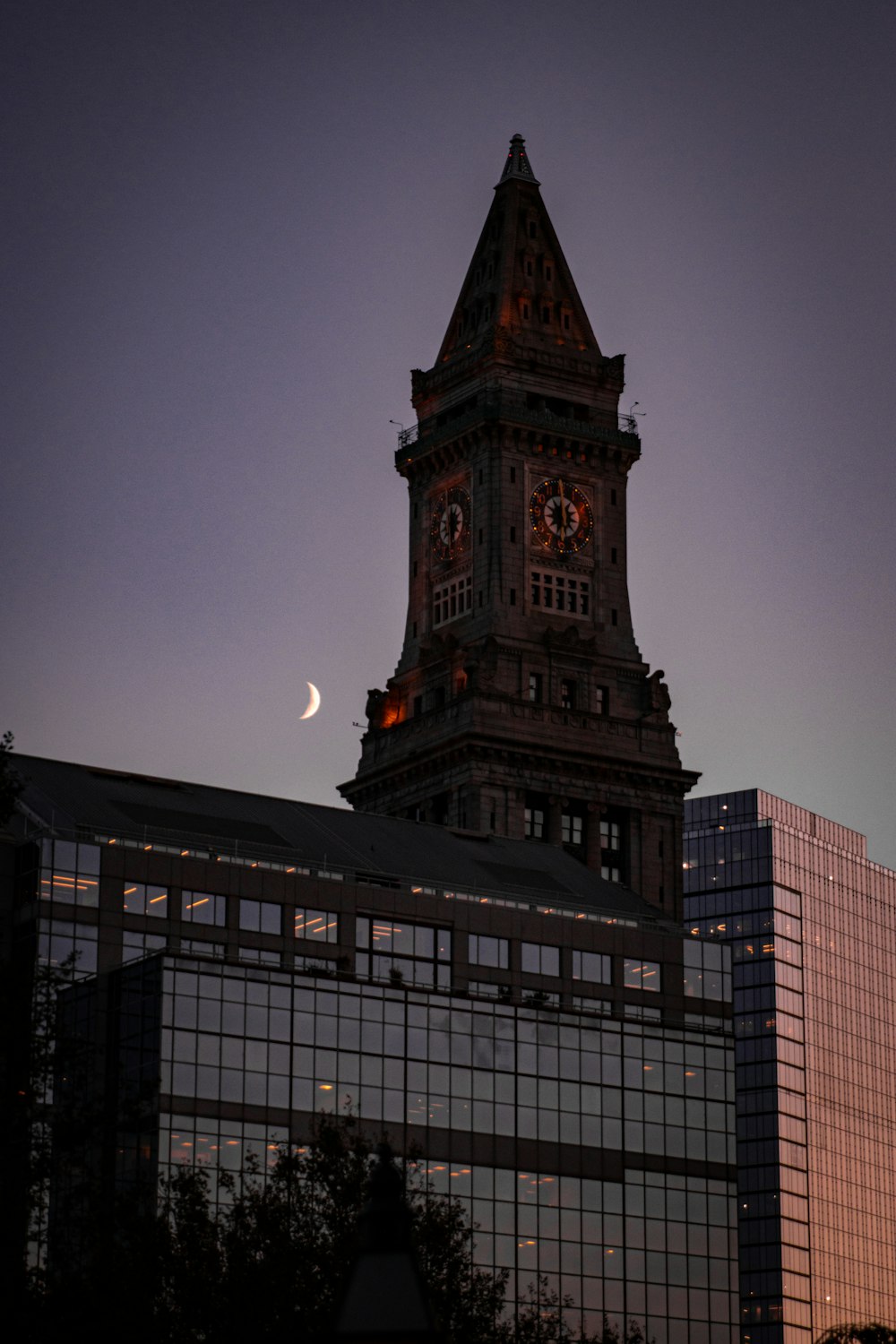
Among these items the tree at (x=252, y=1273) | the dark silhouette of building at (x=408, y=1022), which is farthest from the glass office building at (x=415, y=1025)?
the tree at (x=252, y=1273)

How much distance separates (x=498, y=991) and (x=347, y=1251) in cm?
7061

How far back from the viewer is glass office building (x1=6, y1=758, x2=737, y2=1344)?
142500 mm

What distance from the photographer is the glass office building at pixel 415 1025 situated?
468 feet

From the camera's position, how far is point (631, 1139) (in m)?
157

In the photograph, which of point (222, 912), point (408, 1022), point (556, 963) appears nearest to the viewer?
point (408, 1022)

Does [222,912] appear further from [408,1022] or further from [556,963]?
[556,963]

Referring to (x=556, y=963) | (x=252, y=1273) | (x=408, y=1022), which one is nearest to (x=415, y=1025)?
(x=408, y=1022)

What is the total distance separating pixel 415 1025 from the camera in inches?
5930

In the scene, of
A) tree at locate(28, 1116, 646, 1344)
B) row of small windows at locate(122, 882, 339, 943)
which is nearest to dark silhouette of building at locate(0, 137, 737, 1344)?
row of small windows at locate(122, 882, 339, 943)

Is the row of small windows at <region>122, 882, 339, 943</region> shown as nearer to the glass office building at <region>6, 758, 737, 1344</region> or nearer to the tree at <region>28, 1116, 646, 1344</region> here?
the glass office building at <region>6, 758, 737, 1344</region>

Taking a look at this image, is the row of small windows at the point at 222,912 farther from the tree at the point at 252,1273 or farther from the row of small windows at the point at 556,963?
the tree at the point at 252,1273

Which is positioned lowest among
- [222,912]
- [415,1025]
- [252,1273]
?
[252,1273]

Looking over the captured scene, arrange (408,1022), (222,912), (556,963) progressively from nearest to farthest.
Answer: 1. (408,1022)
2. (222,912)
3. (556,963)

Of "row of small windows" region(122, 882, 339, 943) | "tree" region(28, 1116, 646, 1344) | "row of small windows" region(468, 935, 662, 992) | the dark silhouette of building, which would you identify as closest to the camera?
"tree" region(28, 1116, 646, 1344)
